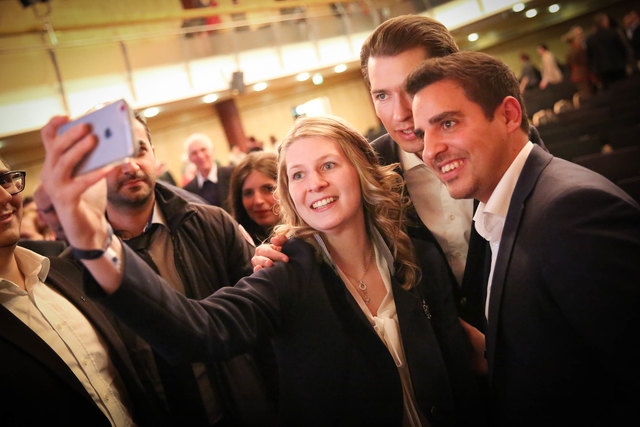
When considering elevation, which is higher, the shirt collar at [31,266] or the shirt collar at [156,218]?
the shirt collar at [156,218]

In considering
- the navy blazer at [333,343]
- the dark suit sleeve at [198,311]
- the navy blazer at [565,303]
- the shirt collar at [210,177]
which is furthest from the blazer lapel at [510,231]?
the shirt collar at [210,177]

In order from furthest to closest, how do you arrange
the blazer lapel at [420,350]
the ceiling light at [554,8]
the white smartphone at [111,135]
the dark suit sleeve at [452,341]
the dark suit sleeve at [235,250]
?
the ceiling light at [554,8], the dark suit sleeve at [235,250], the dark suit sleeve at [452,341], the blazer lapel at [420,350], the white smartphone at [111,135]

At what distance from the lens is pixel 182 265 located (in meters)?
1.85

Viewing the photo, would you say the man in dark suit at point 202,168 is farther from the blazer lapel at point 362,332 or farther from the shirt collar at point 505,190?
the shirt collar at point 505,190

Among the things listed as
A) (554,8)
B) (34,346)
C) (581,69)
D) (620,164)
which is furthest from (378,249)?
(554,8)

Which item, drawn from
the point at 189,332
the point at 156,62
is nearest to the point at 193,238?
the point at 189,332

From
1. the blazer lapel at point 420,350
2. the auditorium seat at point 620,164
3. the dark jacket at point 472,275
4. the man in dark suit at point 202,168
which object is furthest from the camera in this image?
the man in dark suit at point 202,168

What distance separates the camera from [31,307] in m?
1.49

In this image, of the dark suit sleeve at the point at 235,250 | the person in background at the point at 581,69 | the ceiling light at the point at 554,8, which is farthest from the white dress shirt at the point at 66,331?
the ceiling light at the point at 554,8

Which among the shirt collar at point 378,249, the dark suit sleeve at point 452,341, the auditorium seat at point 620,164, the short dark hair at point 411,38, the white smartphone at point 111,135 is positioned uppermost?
the short dark hair at point 411,38

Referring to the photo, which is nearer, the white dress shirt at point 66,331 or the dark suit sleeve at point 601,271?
the dark suit sleeve at point 601,271

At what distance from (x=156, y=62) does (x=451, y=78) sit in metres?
8.27

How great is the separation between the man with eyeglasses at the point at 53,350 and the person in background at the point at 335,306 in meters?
0.61

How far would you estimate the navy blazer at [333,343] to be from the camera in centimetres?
123
